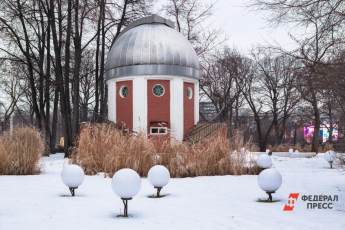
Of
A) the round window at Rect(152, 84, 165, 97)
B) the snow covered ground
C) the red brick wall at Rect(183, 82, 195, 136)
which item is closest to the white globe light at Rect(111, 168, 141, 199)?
the snow covered ground

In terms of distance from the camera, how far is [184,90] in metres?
23.1

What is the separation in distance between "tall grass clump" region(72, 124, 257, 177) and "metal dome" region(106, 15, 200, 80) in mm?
9696

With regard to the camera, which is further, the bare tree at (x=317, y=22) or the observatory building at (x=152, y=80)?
the observatory building at (x=152, y=80)

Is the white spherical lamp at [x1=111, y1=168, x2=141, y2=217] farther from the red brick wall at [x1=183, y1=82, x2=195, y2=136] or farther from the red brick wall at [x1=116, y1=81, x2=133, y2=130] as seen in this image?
the red brick wall at [x1=183, y1=82, x2=195, y2=136]

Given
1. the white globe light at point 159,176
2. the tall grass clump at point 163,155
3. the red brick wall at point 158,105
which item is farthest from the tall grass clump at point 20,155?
the red brick wall at point 158,105

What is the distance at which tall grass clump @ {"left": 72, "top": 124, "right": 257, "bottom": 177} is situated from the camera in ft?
39.6

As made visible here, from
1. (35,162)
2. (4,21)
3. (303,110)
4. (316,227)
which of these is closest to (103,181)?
(35,162)

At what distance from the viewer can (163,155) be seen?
12.4m

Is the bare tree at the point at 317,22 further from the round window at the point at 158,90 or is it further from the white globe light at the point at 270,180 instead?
the round window at the point at 158,90

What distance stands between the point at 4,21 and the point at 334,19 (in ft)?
59.5

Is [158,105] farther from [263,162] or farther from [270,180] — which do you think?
[270,180]

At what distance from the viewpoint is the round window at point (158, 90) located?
74.3 feet

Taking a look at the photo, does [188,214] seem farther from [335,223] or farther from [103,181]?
[103,181]

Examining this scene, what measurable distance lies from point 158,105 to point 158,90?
0.74 m
